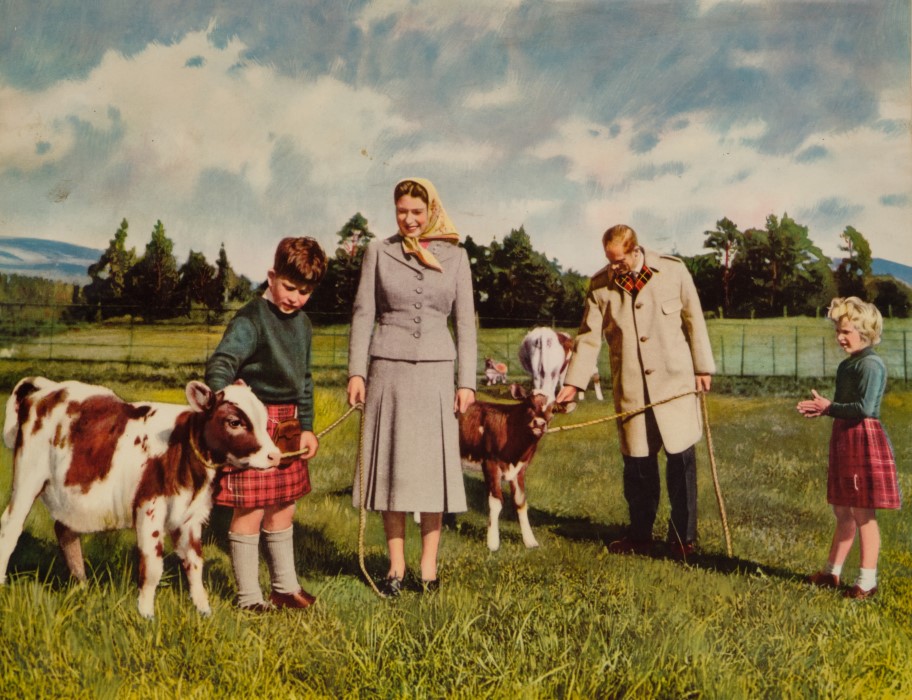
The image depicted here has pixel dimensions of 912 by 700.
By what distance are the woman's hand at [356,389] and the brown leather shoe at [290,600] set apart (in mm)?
842

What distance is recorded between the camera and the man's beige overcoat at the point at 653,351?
3.59 meters

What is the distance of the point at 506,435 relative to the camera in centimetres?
376

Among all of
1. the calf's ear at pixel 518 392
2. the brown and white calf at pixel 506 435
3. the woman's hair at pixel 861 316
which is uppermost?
the woman's hair at pixel 861 316

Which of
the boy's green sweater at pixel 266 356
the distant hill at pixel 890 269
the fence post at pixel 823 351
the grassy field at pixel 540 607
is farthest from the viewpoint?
the distant hill at pixel 890 269

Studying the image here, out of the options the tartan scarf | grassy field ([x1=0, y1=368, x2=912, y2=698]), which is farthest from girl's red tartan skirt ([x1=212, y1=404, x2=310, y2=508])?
the tartan scarf

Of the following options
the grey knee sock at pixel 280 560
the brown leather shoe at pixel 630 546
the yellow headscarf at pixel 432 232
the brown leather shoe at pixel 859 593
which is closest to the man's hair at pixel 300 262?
the yellow headscarf at pixel 432 232

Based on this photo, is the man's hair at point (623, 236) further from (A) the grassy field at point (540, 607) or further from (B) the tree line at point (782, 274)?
(A) the grassy field at point (540, 607)

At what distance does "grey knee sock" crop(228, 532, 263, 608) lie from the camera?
3123 millimetres

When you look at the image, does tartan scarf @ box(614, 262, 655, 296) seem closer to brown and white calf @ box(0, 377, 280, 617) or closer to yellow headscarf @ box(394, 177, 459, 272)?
yellow headscarf @ box(394, 177, 459, 272)

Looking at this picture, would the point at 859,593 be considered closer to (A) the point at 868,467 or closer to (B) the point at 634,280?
(A) the point at 868,467

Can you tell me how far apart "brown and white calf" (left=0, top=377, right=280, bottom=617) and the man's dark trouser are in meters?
1.73

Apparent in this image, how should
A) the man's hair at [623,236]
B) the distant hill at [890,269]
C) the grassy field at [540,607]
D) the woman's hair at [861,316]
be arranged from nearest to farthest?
the grassy field at [540,607] → the woman's hair at [861,316] → the man's hair at [623,236] → the distant hill at [890,269]

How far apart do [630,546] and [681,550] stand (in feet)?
0.77

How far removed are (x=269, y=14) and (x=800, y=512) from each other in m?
3.50
